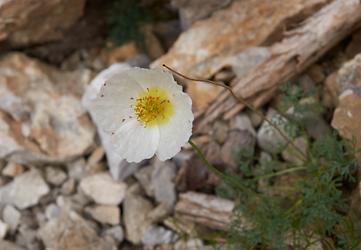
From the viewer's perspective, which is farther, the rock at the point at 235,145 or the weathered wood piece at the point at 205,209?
the rock at the point at 235,145

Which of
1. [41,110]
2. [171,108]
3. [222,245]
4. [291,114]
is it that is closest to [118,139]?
[171,108]

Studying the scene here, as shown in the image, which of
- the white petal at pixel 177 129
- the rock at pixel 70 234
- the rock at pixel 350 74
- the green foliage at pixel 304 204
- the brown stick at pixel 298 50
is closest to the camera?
the white petal at pixel 177 129

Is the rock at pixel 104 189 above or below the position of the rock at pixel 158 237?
above

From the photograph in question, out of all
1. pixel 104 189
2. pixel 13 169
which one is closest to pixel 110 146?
pixel 104 189

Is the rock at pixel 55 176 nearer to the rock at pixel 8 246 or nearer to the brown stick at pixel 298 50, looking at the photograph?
the rock at pixel 8 246

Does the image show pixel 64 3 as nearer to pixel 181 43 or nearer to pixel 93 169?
pixel 181 43

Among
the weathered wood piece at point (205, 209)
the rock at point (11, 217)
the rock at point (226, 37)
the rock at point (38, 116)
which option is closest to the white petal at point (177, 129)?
the weathered wood piece at point (205, 209)
